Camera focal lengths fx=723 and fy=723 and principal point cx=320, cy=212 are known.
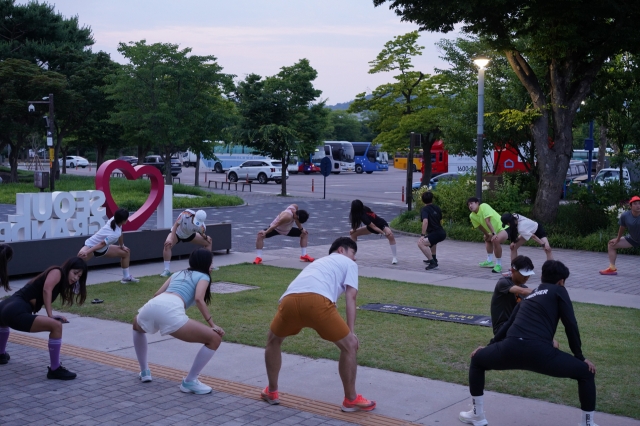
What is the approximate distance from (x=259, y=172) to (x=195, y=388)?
150 ft

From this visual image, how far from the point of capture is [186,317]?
22.0 ft

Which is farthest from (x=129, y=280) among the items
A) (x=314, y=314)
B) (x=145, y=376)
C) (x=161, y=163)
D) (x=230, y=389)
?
(x=161, y=163)

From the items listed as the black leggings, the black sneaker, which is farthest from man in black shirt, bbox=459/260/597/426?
the black sneaker

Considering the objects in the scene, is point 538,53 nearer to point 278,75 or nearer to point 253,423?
point 253,423

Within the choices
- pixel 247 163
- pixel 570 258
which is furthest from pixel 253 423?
pixel 247 163

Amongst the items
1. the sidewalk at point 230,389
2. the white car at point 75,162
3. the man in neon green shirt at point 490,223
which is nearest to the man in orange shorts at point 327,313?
the sidewalk at point 230,389

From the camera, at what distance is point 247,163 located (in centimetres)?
5272

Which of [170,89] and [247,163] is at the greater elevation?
[170,89]

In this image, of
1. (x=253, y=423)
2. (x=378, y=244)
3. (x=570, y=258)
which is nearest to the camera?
(x=253, y=423)

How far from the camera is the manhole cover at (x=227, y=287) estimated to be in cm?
1252

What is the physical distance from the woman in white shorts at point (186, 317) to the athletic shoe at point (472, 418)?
2.30m

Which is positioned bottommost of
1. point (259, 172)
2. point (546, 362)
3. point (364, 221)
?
point (546, 362)

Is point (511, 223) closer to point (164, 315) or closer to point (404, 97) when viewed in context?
point (164, 315)

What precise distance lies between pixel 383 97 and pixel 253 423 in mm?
31002
